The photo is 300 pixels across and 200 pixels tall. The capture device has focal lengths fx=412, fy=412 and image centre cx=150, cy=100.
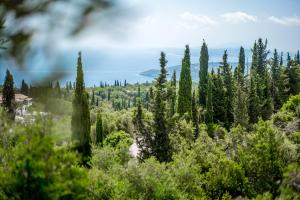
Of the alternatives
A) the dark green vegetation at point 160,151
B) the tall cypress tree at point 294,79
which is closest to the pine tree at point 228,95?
the dark green vegetation at point 160,151

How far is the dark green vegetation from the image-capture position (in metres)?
8.02

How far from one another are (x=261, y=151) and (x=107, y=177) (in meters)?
8.91

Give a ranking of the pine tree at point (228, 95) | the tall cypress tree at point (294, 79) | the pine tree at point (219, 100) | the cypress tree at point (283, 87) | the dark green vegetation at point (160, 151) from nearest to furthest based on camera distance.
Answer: the dark green vegetation at point (160, 151) → the pine tree at point (219, 100) → the pine tree at point (228, 95) → the cypress tree at point (283, 87) → the tall cypress tree at point (294, 79)

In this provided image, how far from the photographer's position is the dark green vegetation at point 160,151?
316 inches

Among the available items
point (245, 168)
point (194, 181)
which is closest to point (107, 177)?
point (194, 181)

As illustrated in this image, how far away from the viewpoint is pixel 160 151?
111ft

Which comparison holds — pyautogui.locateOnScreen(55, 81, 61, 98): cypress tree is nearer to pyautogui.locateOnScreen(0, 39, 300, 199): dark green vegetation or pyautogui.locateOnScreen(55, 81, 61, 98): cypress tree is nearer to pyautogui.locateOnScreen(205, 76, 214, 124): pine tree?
pyautogui.locateOnScreen(0, 39, 300, 199): dark green vegetation

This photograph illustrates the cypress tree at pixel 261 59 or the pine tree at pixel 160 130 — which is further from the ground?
the cypress tree at pixel 261 59

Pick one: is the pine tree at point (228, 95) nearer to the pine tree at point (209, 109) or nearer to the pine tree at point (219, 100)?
the pine tree at point (219, 100)

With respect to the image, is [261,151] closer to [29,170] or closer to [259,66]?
[29,170]

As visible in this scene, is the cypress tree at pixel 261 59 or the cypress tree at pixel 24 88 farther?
the cypress tree at pixel 261 59

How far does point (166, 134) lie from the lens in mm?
33844

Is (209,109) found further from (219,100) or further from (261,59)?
(261,59)

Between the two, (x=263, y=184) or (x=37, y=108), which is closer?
(x=37, y=108)
